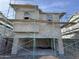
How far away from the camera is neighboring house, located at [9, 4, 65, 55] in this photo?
10828 mm

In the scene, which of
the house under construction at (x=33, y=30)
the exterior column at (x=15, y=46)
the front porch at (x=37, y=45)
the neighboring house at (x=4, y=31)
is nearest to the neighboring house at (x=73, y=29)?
the house under construction at (x=33, y=30)

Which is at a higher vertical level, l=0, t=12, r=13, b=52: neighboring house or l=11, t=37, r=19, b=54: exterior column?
l=0, t=12, r=13, b=52: neighboring house

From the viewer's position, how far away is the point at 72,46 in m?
12.1

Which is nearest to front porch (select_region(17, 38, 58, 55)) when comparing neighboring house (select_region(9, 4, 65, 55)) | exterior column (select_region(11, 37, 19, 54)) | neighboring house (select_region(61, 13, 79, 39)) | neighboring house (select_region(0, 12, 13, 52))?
neighboring house (select_region(9, 4, 65, 55))

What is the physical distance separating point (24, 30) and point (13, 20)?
3.97 feet

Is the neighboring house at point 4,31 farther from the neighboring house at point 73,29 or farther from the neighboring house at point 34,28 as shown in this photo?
the neighboring house at point 73,29

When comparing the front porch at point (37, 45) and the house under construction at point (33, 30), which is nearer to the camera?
the house under construction at point (33, 30)

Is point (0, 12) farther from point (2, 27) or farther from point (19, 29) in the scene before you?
point (19, 29)

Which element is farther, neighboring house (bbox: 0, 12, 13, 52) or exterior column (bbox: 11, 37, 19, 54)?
neighboring house (bbox: 0, 12, 13, 52)

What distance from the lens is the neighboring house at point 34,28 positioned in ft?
35.5

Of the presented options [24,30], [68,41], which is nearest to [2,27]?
[24,30]

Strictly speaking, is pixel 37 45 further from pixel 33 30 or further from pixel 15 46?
pixel 15 46

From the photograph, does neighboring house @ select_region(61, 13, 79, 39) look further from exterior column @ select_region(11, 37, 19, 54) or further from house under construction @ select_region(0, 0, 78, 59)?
A: exterior column @ select_region(11, 37, 19, 54)

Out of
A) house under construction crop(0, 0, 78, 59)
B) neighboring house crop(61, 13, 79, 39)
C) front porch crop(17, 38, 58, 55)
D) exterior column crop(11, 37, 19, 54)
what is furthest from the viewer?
neighboring house crop(61, 13, 79, 39)
